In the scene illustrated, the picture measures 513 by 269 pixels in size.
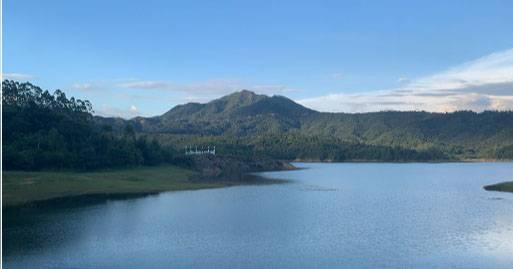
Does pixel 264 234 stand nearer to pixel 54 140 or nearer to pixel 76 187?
pixel 76 187

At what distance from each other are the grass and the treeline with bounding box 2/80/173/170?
12.5 feet

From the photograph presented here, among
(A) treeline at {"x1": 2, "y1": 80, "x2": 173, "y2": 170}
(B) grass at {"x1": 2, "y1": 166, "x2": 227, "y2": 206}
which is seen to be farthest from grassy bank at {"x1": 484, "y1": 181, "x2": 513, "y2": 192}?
(A) treeline at {"x1": 2, "y1": 80, "x2": 173, "y2": 170}

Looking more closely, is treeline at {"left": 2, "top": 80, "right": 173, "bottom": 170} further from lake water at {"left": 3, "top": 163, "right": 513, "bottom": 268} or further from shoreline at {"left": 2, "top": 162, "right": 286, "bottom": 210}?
lake water at {"left": 3, "top": 163, "right": 513, "bottom": 268}

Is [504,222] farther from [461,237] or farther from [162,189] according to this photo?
[162,189]

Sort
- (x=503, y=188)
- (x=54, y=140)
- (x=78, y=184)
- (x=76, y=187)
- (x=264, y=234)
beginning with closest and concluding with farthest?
(x=264, y=234)
(x=76, y=187)
(x=78, y=184)
(x=503, y=188)
(x=54, y=140)

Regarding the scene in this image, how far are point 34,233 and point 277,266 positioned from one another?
67.1 ft

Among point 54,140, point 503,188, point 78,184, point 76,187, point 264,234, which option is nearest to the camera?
point 264,234

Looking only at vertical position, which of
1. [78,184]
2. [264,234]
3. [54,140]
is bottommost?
[264,234]

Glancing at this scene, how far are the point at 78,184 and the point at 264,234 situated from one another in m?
40.0

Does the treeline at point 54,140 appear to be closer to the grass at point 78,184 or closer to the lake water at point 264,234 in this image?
the grass at point 78,184

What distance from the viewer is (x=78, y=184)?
247 feet

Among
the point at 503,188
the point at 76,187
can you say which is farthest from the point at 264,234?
the point at 503,188

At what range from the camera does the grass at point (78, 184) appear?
65.5 m

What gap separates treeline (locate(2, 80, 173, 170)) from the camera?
85938 mm
